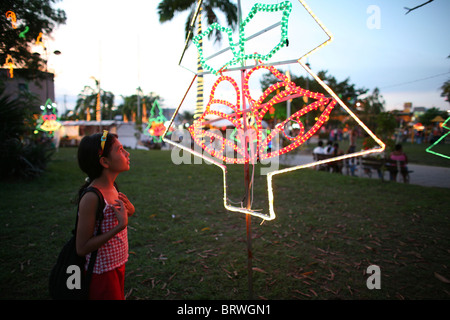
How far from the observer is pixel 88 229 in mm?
1755

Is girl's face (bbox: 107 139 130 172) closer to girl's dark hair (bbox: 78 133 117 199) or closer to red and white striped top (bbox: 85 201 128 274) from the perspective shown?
girl's dark hair (bbox: 78 133 117 199)

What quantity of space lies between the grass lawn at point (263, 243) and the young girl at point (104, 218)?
131 cm

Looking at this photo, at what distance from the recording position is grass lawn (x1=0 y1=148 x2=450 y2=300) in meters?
3.18

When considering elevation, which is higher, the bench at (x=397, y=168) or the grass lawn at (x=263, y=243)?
the bench at (x=397, y=168)

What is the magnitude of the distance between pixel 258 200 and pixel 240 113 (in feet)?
15.8

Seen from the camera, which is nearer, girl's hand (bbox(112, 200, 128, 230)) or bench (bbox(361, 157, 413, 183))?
girl's hand (bbox(112, 200, 128, 230))

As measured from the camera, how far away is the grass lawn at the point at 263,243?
10.4 ft

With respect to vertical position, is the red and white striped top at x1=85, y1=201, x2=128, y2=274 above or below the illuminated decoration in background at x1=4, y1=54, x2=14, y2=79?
below

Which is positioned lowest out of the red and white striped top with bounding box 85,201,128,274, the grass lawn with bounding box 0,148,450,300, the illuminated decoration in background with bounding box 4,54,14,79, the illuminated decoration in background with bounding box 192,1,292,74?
the grass lawn with bounding box 0,148,450,300

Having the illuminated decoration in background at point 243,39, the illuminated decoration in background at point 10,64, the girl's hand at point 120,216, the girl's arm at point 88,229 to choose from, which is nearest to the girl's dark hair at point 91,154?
the girl's arm at point 88,229

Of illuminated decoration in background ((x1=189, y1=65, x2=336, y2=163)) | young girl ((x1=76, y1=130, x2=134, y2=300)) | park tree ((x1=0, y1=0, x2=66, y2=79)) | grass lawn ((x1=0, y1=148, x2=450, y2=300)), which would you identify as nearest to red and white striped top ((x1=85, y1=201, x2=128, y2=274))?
young girl ((x1=76, y1=130, x2=134, y2=300))

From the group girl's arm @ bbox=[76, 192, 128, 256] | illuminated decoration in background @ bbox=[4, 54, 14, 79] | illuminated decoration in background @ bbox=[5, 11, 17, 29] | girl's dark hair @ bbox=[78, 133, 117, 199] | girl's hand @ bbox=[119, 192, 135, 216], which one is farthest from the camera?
illuminated decoration in background @ bbox=[4, 54, 14, 79]

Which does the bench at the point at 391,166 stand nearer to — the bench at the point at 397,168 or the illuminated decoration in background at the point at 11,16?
the bench at the point at 397,168
